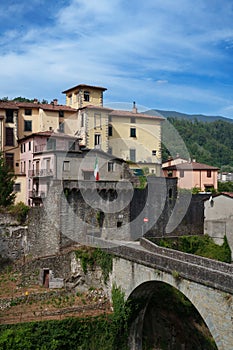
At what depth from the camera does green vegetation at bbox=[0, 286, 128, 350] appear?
24281 mm

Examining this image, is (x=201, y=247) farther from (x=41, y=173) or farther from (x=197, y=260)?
(x=41, y=173)

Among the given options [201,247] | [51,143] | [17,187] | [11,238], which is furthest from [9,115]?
[201,247]

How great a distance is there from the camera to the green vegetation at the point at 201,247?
116 feet

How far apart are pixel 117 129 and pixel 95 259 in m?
22.8

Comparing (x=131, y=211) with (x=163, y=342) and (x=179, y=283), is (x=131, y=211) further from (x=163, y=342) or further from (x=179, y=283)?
(x=179, y=283)

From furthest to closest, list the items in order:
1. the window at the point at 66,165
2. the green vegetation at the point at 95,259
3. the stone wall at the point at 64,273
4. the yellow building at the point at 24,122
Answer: the yellow building at the point at 24,122
the window at the point at 66,165
the stone wall at the point at 64,273
the green vegetation at the point at 95,259

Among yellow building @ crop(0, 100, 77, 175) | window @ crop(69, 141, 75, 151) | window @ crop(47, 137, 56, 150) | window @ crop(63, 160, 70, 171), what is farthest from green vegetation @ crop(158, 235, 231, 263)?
yellow building @ crop(0, 100, 77, 175)

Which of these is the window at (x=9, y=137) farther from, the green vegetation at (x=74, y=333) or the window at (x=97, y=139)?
the green vegetation at (x=74, y=333)

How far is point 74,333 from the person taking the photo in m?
25.6

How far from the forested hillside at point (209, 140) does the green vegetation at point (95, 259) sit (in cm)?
9775

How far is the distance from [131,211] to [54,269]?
7963 mm

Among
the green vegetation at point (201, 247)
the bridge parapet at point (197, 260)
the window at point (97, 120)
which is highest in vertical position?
the window at point (97, 120)

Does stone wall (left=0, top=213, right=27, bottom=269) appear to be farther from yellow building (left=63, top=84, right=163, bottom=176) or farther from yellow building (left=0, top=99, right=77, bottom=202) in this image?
yellow building (left=63, top=84, right=163, bottom=176)

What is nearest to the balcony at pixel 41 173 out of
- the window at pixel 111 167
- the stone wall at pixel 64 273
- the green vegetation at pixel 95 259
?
the window at pixel 111 167
